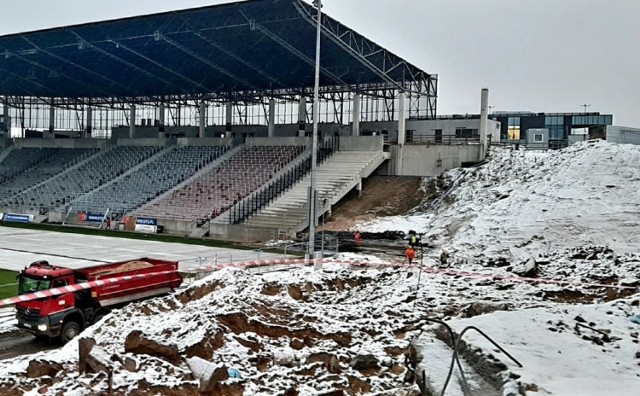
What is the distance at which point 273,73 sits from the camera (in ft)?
165

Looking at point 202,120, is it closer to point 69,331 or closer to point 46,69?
point 46,69

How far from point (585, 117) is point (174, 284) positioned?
243 feet

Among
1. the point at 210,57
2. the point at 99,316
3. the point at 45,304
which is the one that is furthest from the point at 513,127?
the point at 45,304

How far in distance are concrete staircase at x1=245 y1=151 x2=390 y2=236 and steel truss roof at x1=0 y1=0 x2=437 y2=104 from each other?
239 inches

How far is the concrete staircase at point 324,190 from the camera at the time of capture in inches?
1457

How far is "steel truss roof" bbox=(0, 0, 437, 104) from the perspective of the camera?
3900 centimetres

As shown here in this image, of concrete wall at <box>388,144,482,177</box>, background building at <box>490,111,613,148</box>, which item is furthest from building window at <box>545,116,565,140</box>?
concrete wall at <box>388,144,482,177</box>

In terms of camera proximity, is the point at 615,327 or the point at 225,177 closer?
the point at 615,327

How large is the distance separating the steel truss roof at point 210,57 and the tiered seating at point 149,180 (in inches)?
264

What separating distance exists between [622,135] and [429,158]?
1174cm

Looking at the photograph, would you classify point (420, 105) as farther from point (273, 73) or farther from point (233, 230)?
point (233, 230)

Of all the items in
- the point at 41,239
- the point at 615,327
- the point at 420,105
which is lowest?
the point at 41,239

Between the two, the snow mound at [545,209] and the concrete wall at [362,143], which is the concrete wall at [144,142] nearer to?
the concrete wall at [362,143]

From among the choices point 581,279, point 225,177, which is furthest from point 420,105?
point 581,279
